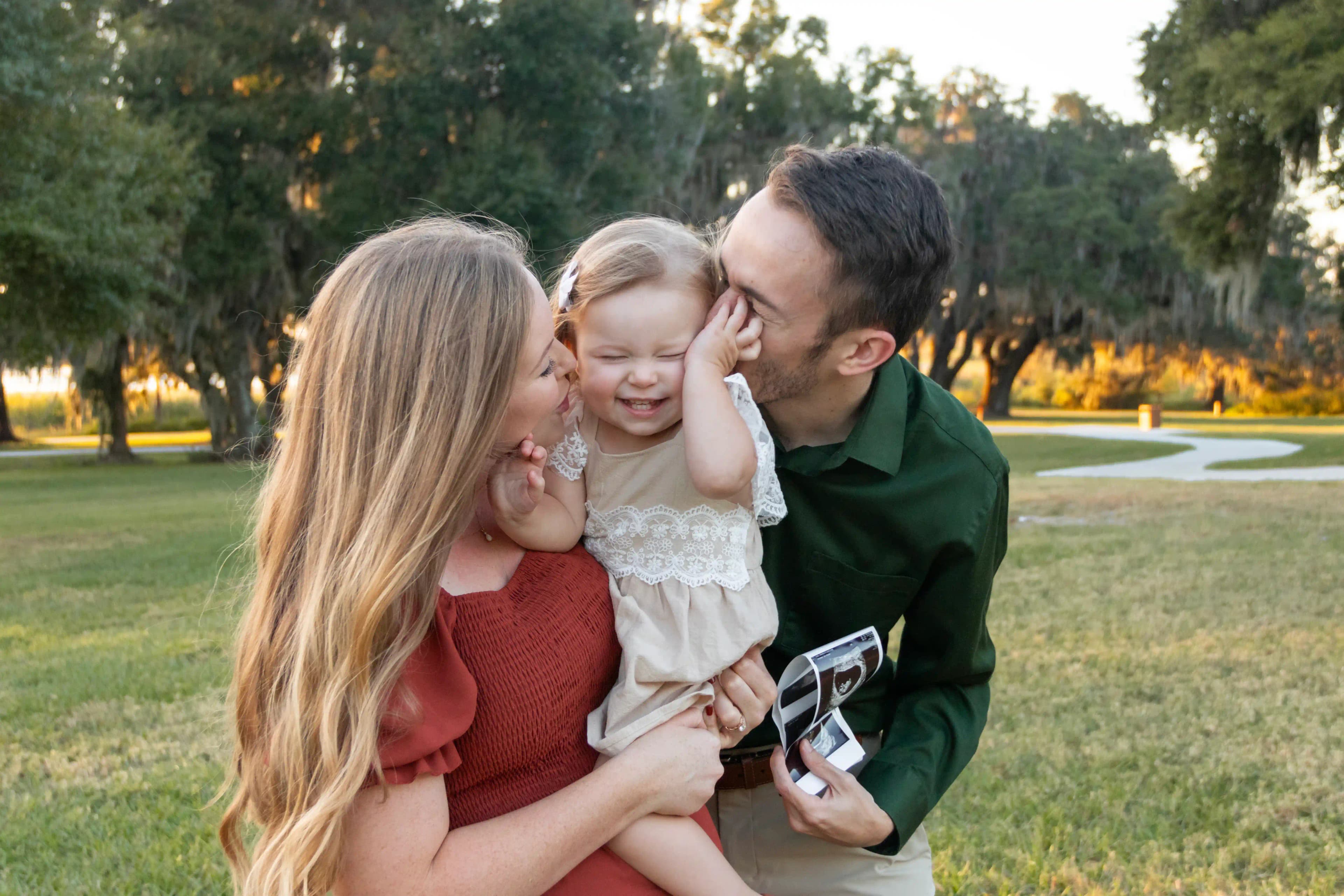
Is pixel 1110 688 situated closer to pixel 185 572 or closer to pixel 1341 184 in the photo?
pixel 185 572

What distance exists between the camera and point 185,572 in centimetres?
977

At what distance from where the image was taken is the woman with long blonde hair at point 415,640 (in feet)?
4.82

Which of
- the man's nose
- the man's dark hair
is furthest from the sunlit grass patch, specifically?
the man's nose

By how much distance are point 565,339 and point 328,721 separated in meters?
0.94

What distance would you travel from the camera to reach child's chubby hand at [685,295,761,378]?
1.99m

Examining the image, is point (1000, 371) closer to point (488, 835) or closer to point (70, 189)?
point (70, 189)

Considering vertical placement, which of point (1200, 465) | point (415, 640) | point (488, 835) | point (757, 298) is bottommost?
point (1200, 465)

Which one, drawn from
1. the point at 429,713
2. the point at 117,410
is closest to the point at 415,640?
the point at 429,713

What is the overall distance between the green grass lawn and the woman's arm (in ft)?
2.89

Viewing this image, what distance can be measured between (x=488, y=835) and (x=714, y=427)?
2.46ft

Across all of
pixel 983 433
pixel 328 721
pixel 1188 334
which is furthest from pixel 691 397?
pixel 1188 334

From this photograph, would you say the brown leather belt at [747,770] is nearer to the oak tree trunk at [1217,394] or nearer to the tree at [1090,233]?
the tree at [1090,233]

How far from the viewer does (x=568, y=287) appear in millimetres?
2121

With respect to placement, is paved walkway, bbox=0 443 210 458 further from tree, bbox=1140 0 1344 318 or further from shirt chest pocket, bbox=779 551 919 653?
shirt chest pocket, bbox=779 551 919 653
